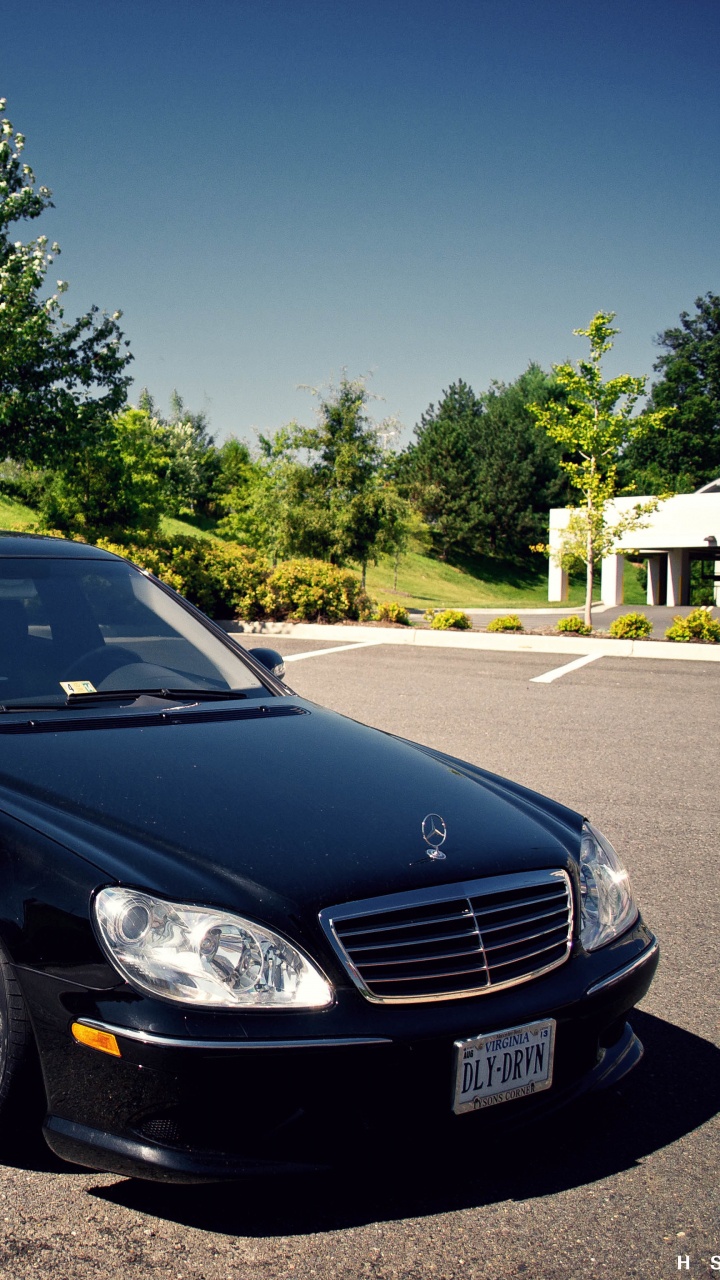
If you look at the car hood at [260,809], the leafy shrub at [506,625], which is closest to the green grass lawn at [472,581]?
the leafy shrub at [506,625]

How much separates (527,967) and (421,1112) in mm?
434

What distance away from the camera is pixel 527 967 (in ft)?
8.29

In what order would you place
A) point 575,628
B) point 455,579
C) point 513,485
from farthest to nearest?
point 513,485, point 455,579, point 575,628

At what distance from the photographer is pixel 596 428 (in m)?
22.0

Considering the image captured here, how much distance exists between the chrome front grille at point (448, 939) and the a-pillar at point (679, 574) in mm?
45361

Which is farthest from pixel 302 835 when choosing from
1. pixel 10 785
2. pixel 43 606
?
pixel 43 606

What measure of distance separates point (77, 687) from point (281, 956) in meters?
1.54

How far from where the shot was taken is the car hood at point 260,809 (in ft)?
8.01

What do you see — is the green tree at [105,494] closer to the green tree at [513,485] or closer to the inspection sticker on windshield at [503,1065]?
the inspection sticker on windshield at [503,1065]

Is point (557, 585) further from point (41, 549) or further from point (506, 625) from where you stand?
point (41, 549)

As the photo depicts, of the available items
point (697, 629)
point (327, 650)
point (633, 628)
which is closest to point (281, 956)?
point (327, 650)

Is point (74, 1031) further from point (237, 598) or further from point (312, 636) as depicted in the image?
point (237, 598)

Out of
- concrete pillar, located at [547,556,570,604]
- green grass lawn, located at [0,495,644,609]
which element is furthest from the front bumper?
concrete pillar, located at [547,556,570,604]

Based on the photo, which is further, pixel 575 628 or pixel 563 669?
pixel 575 628
